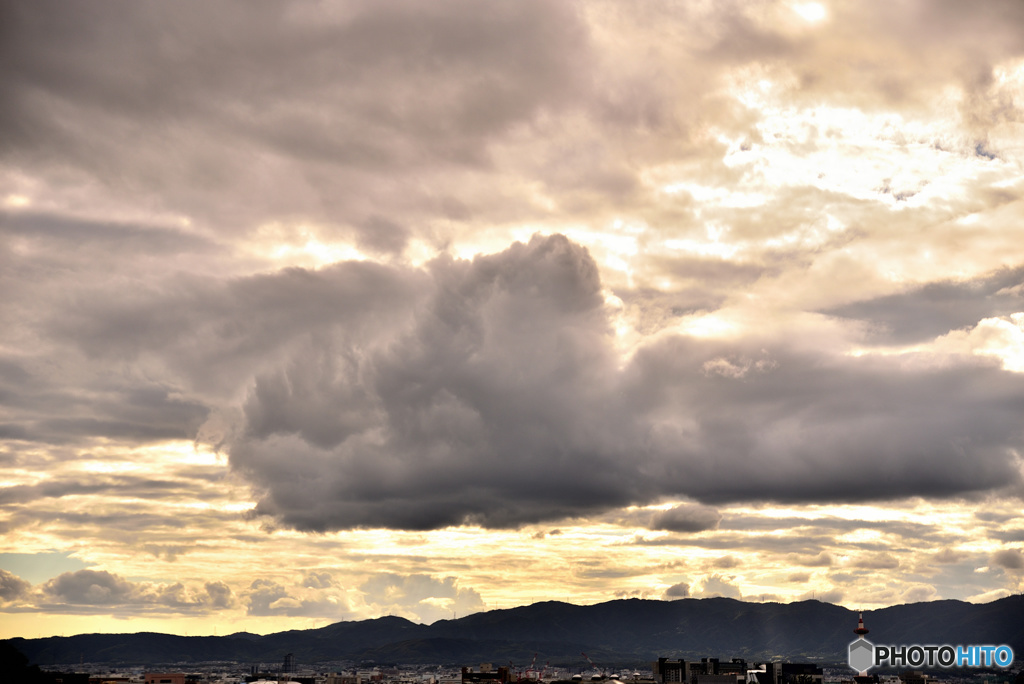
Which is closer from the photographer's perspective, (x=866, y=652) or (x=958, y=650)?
(x=958, y=650)

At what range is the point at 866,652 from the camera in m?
140

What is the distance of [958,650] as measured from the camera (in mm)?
125938

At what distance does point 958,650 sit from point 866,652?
16208mm
